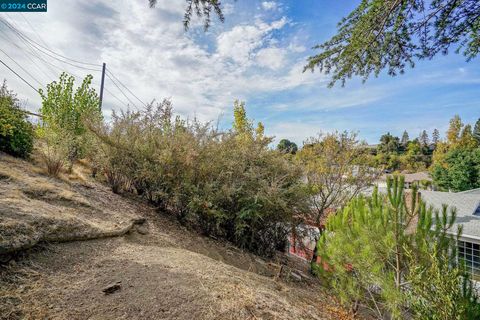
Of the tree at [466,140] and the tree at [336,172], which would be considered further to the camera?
the tree at [466,140]

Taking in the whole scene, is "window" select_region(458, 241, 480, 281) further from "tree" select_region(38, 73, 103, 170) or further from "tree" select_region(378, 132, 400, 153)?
"tree" select_region(378, 132, 400, 153)

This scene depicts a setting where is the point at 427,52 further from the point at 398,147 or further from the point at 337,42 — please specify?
the point at 398,147

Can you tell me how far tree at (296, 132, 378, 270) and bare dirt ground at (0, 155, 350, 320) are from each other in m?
3.41

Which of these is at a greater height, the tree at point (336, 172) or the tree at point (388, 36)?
the tree at point (388, 36)

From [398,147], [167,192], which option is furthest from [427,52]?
[398,147]

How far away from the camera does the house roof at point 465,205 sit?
1005cm

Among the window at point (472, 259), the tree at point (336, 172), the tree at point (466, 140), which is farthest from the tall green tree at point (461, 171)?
the tree at point (336, 172)

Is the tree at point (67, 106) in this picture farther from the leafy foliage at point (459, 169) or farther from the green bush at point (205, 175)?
the leafy foliage at point (459, 169)

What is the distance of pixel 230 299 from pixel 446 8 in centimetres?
483

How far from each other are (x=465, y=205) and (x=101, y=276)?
51.3ft

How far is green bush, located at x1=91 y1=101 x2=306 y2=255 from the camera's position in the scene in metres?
5.36

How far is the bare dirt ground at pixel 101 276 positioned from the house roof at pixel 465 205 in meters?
8.95

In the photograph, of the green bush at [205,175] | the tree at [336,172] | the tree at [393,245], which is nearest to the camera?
the tree at [393,245]

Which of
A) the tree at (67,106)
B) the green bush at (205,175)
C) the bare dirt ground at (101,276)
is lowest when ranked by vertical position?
the bare dirt ground at (101,276)
